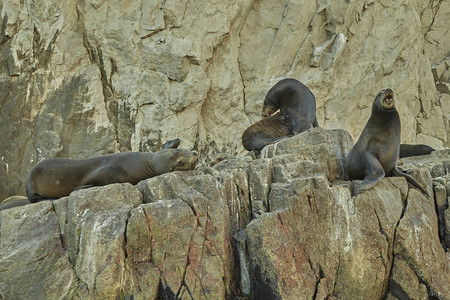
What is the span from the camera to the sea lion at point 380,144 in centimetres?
707

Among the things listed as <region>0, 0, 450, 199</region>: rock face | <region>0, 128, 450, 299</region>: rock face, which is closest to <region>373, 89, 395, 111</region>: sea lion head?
<region>0, 128, 450, 299</region>: rock face

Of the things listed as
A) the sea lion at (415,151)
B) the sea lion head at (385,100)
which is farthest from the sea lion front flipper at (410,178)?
the sea lion at (415,151)

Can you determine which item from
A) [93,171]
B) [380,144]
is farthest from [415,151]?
[93,171]

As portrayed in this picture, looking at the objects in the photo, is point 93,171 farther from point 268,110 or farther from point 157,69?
point 157,69

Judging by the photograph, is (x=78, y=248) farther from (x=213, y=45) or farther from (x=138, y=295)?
(x=213, y=45)

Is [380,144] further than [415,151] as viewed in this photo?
No

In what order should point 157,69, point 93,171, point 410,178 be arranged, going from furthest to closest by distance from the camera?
point 157,69 → point 93,171 → point 410,178

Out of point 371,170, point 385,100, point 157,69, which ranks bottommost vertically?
point 371,170

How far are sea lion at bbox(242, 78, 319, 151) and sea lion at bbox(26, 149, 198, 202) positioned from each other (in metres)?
2.33

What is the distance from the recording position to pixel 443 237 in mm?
6285

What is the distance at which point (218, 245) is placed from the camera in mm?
5820

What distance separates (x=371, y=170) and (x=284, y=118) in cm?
357

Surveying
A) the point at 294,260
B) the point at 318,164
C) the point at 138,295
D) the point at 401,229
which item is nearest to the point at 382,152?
the point at 318,164

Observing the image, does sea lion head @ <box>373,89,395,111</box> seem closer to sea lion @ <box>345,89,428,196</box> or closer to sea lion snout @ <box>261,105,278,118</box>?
sea lion @ <box>345,89,428,196</box>
